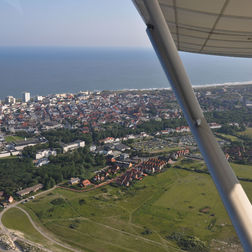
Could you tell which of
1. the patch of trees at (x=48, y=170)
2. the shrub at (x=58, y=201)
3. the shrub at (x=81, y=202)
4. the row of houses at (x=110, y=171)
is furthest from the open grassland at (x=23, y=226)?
the row of houses at (x=110, y=171)

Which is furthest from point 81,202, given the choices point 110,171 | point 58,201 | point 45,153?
point 45,153

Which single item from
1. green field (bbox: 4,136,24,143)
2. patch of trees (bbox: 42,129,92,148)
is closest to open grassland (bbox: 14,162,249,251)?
patch of trees (bbox: 42,129,92,148)

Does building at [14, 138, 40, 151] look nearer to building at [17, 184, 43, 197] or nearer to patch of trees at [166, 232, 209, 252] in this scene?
building at [17, 184, 43, 197]

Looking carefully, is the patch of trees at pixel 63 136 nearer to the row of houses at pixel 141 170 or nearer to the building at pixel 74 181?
the building at pixel 74 181

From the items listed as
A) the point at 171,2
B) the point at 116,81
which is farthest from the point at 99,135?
the point at 116,81

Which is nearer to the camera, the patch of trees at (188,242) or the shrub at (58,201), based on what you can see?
the patch of trees at (188,242)

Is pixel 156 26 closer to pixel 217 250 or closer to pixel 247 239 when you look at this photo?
pixel 247 239
